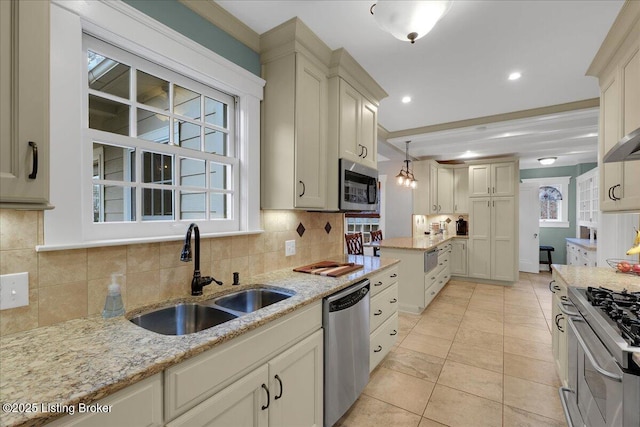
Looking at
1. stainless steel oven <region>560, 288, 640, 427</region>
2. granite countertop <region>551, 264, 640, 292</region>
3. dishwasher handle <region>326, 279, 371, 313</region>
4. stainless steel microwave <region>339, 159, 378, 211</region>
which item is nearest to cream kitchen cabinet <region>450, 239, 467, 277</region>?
granite countertop <region>551, 264, 640, 292</region>

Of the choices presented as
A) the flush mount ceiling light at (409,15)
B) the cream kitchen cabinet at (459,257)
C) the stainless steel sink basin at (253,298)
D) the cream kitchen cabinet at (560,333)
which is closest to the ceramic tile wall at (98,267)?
the stainless steel sink basin at (253,298)

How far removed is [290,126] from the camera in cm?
202

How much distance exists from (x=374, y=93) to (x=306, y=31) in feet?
3.49

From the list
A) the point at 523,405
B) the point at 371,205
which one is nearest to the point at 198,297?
the point at 371,205

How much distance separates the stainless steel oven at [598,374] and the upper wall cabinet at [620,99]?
74 centimetres

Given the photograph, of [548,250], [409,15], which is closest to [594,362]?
[409,15]

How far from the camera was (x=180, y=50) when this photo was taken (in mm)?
1591

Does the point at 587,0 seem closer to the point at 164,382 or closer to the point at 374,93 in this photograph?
the point at 374,93

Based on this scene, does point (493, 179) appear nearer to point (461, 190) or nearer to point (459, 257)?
point (461, 190)

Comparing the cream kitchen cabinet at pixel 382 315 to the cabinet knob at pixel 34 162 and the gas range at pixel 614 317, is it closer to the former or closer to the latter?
the gas range at pixel 614 317

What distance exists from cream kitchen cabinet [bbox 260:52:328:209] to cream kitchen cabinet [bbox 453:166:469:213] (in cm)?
470

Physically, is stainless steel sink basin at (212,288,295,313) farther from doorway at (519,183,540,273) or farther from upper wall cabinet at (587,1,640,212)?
doorway at (519,183,540,273)

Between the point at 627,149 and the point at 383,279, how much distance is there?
167cm

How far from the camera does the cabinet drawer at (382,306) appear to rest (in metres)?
2.28
